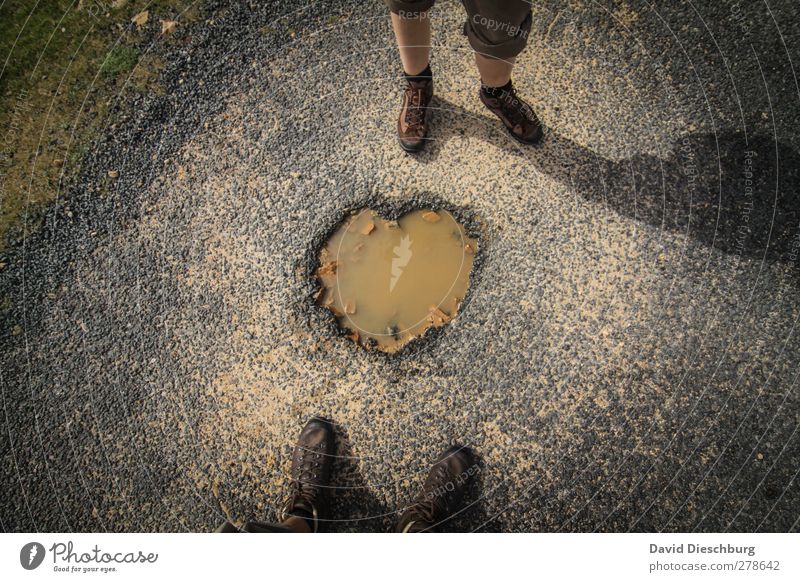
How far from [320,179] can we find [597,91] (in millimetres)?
1643

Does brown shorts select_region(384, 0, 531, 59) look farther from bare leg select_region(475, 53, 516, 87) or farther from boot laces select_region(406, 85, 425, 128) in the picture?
boot laces select_region(406, 85, 425, 128)

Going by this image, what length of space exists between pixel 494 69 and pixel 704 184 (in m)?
1.27

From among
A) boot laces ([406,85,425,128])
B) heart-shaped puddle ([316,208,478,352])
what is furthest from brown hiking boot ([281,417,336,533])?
boot laces ([406,85,425,128])

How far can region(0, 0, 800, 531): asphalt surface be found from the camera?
2.44 m

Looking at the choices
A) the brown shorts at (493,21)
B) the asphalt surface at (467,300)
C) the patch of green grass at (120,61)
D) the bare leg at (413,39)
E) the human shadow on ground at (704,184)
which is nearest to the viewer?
the brown shorts at (493,21)

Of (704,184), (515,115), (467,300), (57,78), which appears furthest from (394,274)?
(57,78)

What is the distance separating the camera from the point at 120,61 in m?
3.03

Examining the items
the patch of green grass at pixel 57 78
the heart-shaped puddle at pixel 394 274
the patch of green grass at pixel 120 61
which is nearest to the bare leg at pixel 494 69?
the heart-shaped puddle at pixel 394 274

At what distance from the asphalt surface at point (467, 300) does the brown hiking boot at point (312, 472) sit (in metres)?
0.07

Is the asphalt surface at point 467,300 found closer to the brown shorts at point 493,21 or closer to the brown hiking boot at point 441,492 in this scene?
the brown hiking boot at point 441,492

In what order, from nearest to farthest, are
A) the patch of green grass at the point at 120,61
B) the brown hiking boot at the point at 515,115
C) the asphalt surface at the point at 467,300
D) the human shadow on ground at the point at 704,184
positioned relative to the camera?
1. the asphalt surface at the point at 467,300
2. the human shadow on ground at the point at 704,184
3. the brown hiking boot at the point at 515,115
4. the patch of green grass at the point at 120,61

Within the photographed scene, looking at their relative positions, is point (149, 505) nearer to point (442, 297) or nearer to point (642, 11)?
point (442, 297)

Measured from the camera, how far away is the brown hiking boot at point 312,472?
243 centimetres

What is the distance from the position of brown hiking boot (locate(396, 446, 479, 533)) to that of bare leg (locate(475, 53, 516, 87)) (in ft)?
6.21
